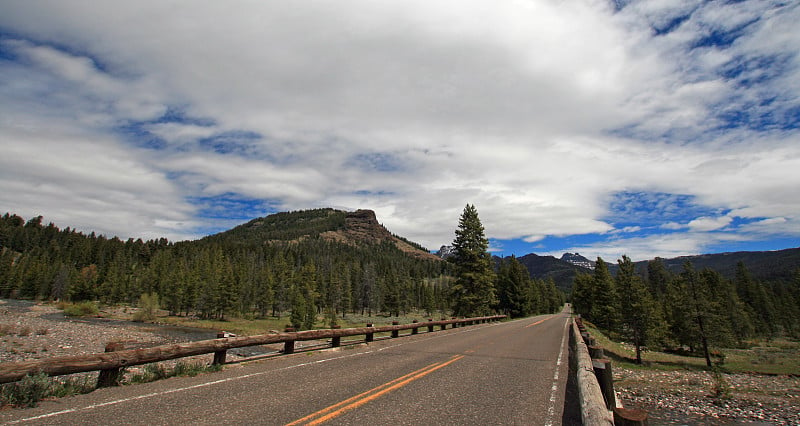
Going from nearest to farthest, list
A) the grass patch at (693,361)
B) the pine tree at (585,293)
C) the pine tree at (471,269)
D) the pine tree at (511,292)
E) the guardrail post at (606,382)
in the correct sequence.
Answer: the guardrail post at (606,382) → the grass patch at (693,361) → the pine tree at (471,269) → the pine tree at (511,292) → the pine tree at (585,293)

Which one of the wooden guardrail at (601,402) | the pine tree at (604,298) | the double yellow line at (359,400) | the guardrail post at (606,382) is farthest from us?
the pine tree at (604,298)

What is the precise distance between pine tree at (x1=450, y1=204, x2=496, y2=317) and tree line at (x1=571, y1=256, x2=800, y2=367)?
14886mm

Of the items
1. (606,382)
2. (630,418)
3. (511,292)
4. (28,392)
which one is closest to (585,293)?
(511,292)

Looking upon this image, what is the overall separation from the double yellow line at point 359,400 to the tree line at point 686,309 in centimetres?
3345

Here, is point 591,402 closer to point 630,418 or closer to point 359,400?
point 630,418

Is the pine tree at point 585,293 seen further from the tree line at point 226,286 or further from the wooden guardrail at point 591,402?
the wooden guardrail at point 591,402

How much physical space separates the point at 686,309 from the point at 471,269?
2772 centimetres

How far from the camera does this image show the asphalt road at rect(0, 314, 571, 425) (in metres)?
5.50

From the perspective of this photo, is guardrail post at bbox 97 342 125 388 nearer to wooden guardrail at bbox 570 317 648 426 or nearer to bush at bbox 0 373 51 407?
bush at bbox 0 373 51 407

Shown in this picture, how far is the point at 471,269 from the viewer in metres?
36.9

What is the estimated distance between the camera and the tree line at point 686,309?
39812 millimetres

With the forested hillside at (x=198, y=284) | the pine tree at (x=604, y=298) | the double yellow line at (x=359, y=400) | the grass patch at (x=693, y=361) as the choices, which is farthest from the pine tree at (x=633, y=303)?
the forested hillside at (x=198, y=284)

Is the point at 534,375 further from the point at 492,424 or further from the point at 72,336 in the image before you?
the point at 72,336

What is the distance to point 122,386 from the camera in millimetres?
7660
